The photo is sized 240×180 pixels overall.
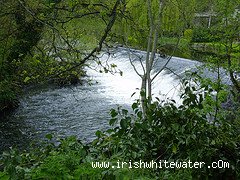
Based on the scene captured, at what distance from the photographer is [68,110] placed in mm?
10570

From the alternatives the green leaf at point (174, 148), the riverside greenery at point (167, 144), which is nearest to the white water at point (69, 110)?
the riverside greenery at point (167, 144)

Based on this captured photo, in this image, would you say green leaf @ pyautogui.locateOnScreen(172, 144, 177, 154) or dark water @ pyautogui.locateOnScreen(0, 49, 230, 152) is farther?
dark water @ pyautogui.locateOnScreen(0, 49, 230, 152)

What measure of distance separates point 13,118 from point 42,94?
8.73 feet

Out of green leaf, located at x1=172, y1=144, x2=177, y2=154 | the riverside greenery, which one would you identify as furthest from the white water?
green leaf, located at x1=172, y1=144, x2=177, y2=154

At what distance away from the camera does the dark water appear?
28.1 feet

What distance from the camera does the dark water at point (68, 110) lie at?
8555mm

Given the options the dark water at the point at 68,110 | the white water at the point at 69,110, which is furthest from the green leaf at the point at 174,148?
the dark water at the point at 68,110

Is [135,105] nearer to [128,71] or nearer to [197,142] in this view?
[197,142]

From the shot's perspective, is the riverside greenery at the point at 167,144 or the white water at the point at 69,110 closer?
the riverside greenery at the point at 167,144

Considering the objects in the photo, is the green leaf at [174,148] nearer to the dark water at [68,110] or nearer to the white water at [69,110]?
the white water at [69,110]

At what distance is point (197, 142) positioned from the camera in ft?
7.94

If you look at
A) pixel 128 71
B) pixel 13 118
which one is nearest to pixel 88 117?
pixel 13 118

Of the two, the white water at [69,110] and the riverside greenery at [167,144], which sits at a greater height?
the riverside greenery at [167,144]

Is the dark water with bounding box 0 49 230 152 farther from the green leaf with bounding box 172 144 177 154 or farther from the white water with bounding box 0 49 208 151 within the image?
the green leaf with bounding box 172 144 177 154
